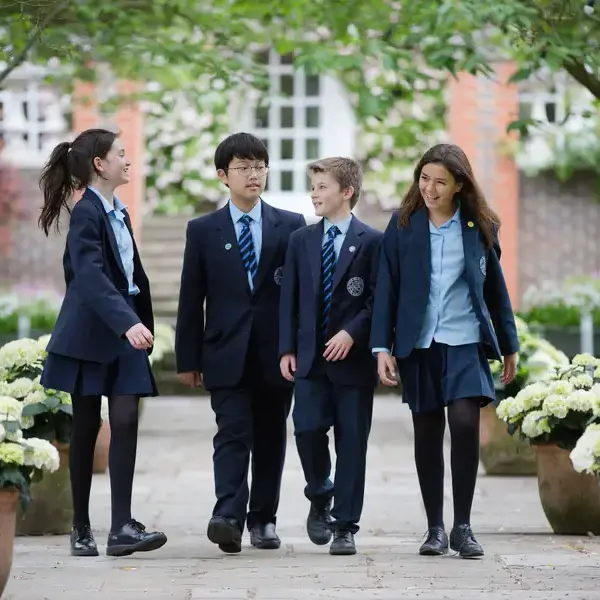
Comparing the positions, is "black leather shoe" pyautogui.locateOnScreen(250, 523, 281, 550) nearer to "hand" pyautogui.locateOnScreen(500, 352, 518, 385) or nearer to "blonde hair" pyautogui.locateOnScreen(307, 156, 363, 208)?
"hand" pyautogui.locateOnScreen(500, 352, 518, 385)

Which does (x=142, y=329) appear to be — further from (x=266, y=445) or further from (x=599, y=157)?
(x=599, y=157)

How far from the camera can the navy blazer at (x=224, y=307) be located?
7.09m

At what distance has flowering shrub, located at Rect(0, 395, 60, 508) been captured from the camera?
5.80m

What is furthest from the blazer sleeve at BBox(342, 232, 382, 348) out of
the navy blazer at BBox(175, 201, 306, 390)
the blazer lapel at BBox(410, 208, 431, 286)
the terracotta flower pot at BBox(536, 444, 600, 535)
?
the terracotta flower pot at BBox(536, 444, 600, 535)

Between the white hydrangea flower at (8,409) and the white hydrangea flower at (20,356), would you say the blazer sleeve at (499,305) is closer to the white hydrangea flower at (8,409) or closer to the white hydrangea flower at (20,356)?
the white hydrangea flower at (8,409)

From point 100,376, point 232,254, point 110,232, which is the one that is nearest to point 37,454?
point 100,376

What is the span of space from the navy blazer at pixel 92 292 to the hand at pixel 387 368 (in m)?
0.97

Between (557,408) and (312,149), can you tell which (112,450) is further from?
(312,149)

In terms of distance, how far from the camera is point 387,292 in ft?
22.6

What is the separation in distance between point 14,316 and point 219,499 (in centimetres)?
1003

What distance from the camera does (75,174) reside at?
7.08 m

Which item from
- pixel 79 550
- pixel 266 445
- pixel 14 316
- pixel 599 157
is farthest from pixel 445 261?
pixel 599 157

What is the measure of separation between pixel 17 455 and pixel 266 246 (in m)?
1.75

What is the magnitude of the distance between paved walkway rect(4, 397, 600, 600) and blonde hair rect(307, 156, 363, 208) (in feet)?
4.93
